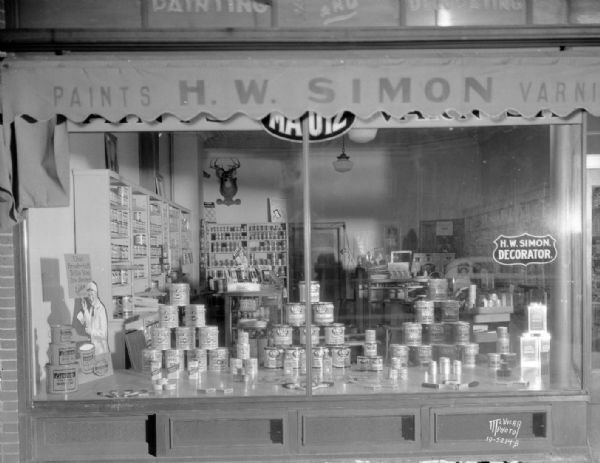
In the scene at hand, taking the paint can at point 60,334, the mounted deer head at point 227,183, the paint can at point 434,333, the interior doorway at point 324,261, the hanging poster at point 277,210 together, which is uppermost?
the mounted deer head at point 227,183

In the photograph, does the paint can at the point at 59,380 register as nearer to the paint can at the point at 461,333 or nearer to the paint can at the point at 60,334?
the paint can at the point at 60,334

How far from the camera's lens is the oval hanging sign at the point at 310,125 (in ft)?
17.3

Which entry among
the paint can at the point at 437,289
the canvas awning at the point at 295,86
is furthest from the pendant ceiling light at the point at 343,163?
the canvas awning at the point at 295,86

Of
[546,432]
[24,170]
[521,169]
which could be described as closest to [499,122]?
[521,169]

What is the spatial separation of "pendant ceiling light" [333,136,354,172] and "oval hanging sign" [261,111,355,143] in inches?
45.1

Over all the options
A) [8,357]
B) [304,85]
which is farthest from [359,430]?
[8,357]

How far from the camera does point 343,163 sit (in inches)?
271

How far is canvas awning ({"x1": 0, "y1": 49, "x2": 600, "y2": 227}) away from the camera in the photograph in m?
4.70

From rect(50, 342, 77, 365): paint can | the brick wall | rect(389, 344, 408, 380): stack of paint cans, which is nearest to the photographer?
the brick wall

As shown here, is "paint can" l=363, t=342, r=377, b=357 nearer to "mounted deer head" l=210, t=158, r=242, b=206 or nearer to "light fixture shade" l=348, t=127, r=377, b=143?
"light fixture shade" l=348, t=127, r=377, b=143

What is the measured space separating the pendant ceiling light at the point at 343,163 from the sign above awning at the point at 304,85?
178 centimetres

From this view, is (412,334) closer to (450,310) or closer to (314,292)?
(450,310)

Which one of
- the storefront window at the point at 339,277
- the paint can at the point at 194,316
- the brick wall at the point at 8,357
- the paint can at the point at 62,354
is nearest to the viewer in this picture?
the brick wall at the point at 8,357

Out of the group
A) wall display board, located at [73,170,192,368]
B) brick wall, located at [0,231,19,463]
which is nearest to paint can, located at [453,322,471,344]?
wall display board, located at [73,170,192,368]
